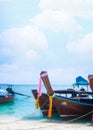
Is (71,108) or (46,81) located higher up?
(46,81)

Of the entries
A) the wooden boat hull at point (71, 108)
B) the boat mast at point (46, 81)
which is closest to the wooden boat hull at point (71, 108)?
the wooden boat hull at point (71, 108)

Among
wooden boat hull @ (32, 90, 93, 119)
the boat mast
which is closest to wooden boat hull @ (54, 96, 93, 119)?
wooden boat hull @ (32, 90, 93, 119)

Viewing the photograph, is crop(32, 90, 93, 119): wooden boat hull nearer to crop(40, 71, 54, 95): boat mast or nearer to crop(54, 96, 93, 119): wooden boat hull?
crop(54, 96, 93, 119): wooden boat hull

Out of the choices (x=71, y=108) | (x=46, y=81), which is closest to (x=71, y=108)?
(x=71, y=108)

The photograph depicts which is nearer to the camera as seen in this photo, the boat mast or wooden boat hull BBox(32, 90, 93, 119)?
the boat mast

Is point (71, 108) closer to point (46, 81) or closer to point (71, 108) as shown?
point (71, 108)

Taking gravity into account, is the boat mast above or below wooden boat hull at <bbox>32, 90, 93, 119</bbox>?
above

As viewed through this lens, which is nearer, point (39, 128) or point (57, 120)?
point (39, 128)

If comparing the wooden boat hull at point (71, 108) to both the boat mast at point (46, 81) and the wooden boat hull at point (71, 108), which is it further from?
the boat mast at point (46, 81)

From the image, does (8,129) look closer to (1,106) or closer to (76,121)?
(76,121)

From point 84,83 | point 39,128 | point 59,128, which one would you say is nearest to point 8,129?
point 39,128

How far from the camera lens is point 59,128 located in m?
16.1

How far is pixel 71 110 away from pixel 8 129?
4.50 m

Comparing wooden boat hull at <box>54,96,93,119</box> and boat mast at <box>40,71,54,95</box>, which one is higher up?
boat mast at <box>40,71,54,95</box>
